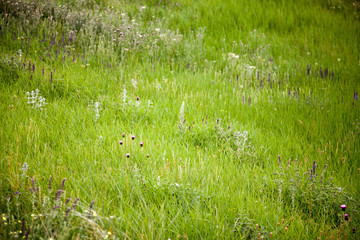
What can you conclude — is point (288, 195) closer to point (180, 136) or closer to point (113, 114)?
point (180, 136)

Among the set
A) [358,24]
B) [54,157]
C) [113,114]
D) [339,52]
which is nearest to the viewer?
[54,157]

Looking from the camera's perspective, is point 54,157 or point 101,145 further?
point 101,145

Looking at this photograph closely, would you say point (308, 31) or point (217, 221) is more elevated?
point (308, 31)

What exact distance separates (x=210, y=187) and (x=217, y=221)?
18.2 inches

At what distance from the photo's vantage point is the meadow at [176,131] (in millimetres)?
1922

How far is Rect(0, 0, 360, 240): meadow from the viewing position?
1922 mm

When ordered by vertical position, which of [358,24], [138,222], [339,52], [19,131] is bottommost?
[138,222]

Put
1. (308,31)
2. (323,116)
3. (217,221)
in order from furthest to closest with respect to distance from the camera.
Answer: (308,31)
(323,116)
(217,221)

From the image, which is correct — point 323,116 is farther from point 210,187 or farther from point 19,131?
point 19,131

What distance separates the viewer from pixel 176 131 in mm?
Answer: 3275

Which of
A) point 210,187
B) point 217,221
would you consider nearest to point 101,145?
point 210,187

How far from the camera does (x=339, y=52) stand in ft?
21.7

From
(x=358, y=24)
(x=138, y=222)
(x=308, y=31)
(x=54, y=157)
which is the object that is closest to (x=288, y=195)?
(x=138, y=222)

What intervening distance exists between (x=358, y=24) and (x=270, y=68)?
482 centimetres
